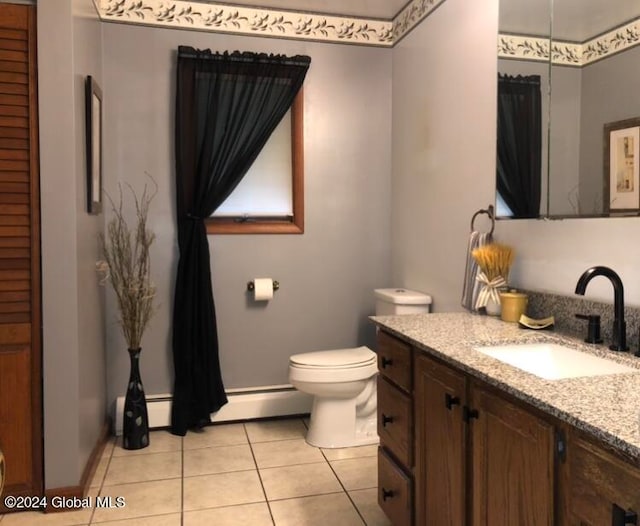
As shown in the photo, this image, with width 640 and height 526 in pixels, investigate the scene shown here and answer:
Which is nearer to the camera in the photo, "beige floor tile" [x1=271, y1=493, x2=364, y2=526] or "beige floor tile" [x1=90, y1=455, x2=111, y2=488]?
"beige floor tile" [x1=271, y1=493, x2=364, y2=526]

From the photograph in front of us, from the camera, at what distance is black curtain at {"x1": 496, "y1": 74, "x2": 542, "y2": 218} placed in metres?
2.04

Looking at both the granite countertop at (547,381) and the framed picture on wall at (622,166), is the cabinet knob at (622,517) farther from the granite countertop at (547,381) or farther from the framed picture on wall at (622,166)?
the framed picture on wall at (622,166)

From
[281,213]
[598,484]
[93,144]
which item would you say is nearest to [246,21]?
[281,213]

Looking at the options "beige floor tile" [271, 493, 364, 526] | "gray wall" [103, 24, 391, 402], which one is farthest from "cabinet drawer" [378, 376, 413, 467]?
"gray wall" [103, 24, 391, 402]

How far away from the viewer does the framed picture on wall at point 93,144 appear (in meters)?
2.53

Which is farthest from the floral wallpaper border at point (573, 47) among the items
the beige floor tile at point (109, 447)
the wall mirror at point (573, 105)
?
the beige floor tile at point (109, 447)

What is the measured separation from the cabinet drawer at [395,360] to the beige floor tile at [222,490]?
2.96 ft

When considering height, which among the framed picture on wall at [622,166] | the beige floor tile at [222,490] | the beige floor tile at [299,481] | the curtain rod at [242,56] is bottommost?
the beige floor tile at [222,490]

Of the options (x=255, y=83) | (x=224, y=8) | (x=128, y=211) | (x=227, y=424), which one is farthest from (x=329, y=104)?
(x=227, y=424)

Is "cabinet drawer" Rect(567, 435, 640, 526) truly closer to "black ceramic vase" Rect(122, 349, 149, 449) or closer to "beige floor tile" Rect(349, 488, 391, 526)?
"beige floor tile" Rect(349, 488, 391, 526)

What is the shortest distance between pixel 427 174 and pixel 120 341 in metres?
2.02

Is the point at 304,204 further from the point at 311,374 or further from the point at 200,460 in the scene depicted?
the point at 200,460

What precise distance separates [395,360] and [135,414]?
1706 millimetres

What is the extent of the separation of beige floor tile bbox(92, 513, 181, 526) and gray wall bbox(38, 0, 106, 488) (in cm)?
30
